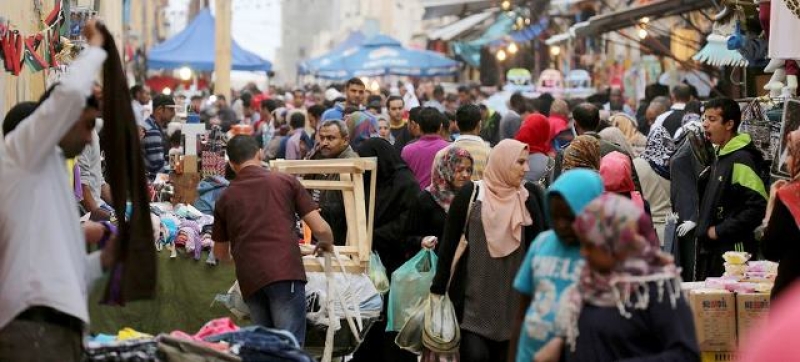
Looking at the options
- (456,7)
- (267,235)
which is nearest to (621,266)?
(267,235)

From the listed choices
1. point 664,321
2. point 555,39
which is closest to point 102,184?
point 664,321

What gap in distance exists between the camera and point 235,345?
7.33 metres

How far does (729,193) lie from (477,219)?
2824mm

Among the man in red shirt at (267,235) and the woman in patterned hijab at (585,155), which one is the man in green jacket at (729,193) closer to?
the woman in patterned hijab at (585,155)

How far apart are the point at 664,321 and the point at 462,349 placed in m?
3.49

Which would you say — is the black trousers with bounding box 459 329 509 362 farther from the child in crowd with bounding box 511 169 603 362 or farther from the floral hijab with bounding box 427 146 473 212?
the child in crowd with bounding box 511 169 603 362

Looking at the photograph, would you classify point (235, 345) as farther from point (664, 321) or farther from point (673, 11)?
point (673, 11)

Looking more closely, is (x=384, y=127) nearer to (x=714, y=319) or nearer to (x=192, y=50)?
(x=714, y=319)

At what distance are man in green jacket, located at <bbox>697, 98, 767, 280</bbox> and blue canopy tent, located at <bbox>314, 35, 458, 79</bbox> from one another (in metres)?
26.5

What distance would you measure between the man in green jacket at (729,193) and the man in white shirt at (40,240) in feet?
20.1

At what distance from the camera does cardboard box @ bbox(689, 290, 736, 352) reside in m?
9.91

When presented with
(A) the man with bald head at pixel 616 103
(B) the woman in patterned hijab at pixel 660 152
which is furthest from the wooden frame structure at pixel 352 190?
(A) the man with bald head at pixel 616 103

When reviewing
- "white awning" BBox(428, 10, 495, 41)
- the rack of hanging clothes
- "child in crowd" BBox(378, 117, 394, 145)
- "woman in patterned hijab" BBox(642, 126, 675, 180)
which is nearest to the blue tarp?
"white awning" BBox(428, 10, 495, 41)

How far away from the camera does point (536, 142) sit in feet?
48.2
